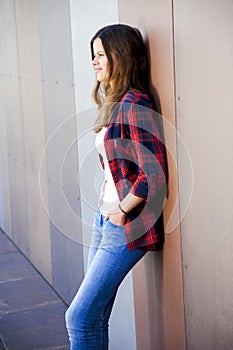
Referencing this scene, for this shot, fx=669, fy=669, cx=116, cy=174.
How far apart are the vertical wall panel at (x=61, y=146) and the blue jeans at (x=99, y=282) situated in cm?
110

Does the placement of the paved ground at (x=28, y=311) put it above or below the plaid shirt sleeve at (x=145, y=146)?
below

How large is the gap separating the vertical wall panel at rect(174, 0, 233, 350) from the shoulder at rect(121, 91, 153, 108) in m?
0.16

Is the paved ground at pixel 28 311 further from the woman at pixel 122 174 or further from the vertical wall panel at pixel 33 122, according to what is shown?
the woman at pixel 122 174

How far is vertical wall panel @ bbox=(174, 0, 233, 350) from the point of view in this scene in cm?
189

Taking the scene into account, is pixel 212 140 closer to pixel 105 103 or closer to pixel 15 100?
pixel 105 103

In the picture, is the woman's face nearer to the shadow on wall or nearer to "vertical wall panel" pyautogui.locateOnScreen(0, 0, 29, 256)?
the shadow on wall

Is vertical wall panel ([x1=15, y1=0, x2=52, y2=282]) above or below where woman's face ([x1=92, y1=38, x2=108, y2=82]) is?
below

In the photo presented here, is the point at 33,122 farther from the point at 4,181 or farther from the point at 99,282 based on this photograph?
the point at 99,282

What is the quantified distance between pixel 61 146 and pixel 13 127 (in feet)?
5.36

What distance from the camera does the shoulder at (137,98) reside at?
7.65ft

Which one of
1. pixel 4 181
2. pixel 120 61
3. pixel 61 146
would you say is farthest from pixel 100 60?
pixel 4 181

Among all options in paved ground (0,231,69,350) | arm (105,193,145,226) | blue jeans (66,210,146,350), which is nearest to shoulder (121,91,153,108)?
arm (105,193,145,226)

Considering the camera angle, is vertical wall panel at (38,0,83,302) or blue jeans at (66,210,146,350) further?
vertical wall panel at (38,0,83,302)

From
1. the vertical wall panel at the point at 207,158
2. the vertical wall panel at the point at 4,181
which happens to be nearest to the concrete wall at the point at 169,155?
the vertical wall panel at the point at 207,158
